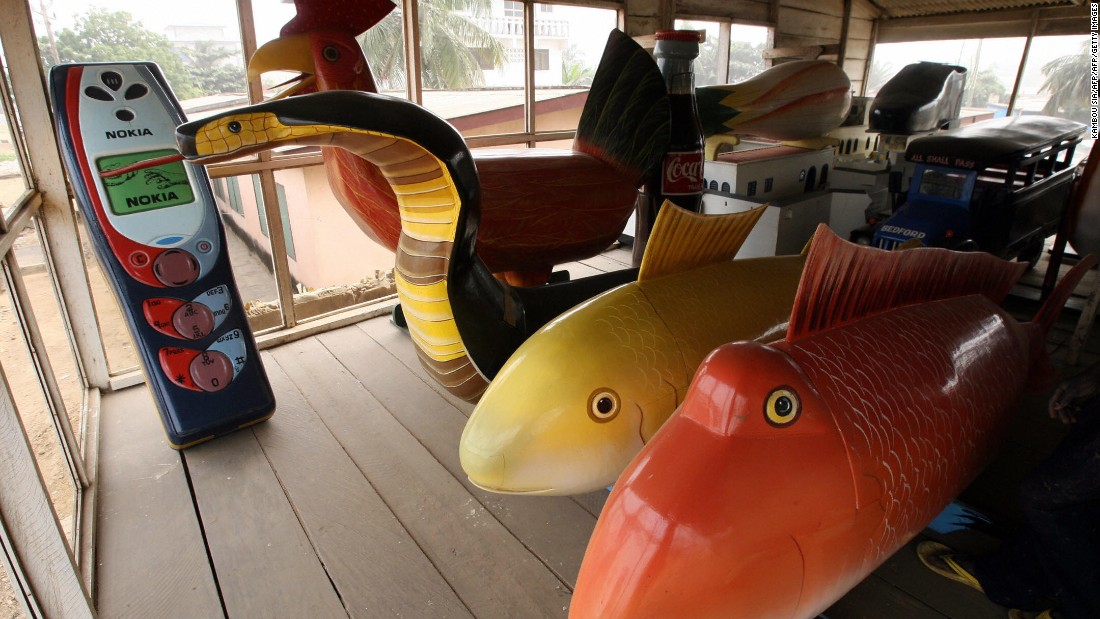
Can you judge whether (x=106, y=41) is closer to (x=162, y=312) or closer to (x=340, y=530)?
(x=162, y=312)

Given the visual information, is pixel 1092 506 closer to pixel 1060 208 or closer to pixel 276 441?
pixel 276 441

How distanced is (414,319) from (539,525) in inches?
21.1

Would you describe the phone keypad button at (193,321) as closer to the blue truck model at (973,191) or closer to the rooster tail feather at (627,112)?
the rooster tail feather at (627,112)

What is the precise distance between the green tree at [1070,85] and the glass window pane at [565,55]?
2782 millimetres

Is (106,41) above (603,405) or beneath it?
above

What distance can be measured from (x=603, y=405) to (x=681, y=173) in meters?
0.83

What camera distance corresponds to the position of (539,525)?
1323 millimetres

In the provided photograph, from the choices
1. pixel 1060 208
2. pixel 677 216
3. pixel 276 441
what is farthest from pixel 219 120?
pixel 1060 208

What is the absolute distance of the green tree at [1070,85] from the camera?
141 inches

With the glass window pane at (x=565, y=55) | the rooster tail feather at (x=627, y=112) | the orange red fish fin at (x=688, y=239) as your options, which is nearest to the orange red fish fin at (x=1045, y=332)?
the orange red fish fin at (x=688, y=239)

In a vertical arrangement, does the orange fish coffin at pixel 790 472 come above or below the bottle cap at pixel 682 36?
below

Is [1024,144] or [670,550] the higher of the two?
[1024,144]

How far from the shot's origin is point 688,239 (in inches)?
42.6

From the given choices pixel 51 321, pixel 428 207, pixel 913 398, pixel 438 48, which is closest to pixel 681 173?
pixel 428 207
